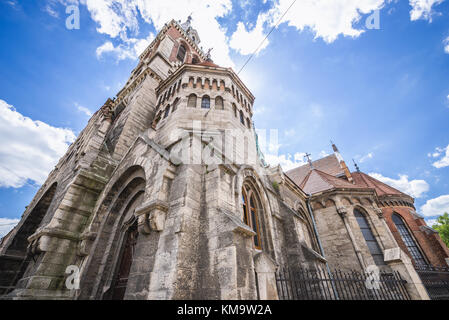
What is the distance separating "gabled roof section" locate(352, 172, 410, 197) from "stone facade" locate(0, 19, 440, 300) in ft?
17.3

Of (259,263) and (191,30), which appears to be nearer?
(259,263)

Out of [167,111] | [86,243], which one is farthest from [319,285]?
[167,111]

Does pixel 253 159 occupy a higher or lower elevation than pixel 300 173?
lower

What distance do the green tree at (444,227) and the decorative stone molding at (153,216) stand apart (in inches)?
1440

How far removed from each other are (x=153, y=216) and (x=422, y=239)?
1960cm

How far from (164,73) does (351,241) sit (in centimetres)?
1712

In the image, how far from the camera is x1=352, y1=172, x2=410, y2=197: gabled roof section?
1700 centimetres

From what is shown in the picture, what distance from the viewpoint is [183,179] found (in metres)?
5.09

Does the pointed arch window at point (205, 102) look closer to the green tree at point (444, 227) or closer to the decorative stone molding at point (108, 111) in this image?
the decorative stone molding at point (108, 111)

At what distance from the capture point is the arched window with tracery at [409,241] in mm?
13891

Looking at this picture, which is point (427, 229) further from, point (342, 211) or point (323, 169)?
point (323, 169)

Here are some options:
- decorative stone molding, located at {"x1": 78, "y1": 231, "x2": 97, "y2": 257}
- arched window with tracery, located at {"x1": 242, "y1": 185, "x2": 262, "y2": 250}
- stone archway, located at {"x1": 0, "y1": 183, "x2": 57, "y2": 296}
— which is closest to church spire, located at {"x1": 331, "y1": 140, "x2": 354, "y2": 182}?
arched window with tracery, located at {"x1": 242, "y1": 185, "x2": 262, "y2": 250}

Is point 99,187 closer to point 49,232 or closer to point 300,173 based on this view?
point 49,232
